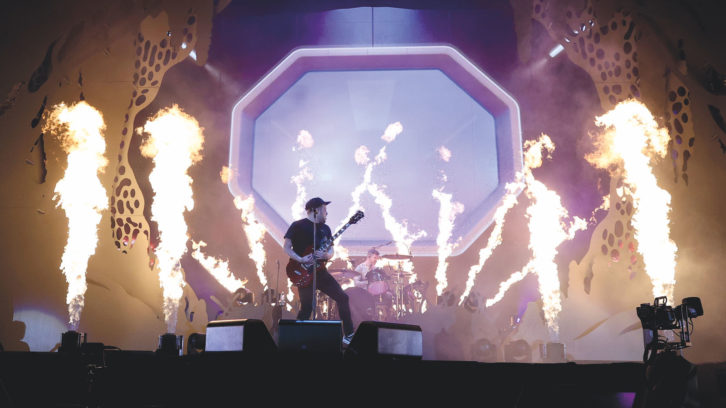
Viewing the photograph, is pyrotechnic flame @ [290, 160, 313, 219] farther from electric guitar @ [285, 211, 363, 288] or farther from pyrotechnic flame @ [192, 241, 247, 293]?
electric guitar @ [285, 211, 363, 288]

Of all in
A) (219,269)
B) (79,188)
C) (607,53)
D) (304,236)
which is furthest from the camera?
(607,53)

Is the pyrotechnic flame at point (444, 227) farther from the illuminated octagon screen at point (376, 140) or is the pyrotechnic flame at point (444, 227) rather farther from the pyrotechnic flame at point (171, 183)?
the pyrotechnic flame at point (171, 183)

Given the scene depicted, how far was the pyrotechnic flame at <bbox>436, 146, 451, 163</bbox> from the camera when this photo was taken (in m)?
7.05

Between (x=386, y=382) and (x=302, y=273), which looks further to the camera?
(x=302, y=273)

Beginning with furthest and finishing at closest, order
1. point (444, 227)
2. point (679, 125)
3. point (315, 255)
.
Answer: point (444, 227) → point (679, 125) → point (315, 255)

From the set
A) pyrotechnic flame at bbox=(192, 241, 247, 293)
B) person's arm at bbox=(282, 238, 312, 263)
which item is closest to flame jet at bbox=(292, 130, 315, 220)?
pyrotechnic flame at bbox=(192, 241, 247, 293)

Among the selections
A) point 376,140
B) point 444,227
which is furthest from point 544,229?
point 376,140

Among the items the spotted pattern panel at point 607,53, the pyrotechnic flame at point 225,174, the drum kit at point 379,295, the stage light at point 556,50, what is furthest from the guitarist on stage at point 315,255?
the stage light at point 556,50

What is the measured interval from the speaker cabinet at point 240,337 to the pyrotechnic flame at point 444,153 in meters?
4.81

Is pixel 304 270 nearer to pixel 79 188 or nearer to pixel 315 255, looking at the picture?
pixel 315 255

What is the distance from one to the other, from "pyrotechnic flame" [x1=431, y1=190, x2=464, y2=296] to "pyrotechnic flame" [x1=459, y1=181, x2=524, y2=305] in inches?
13.6

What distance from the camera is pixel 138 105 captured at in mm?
6816

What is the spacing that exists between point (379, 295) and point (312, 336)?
138 inches

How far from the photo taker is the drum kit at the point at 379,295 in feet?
20.0
